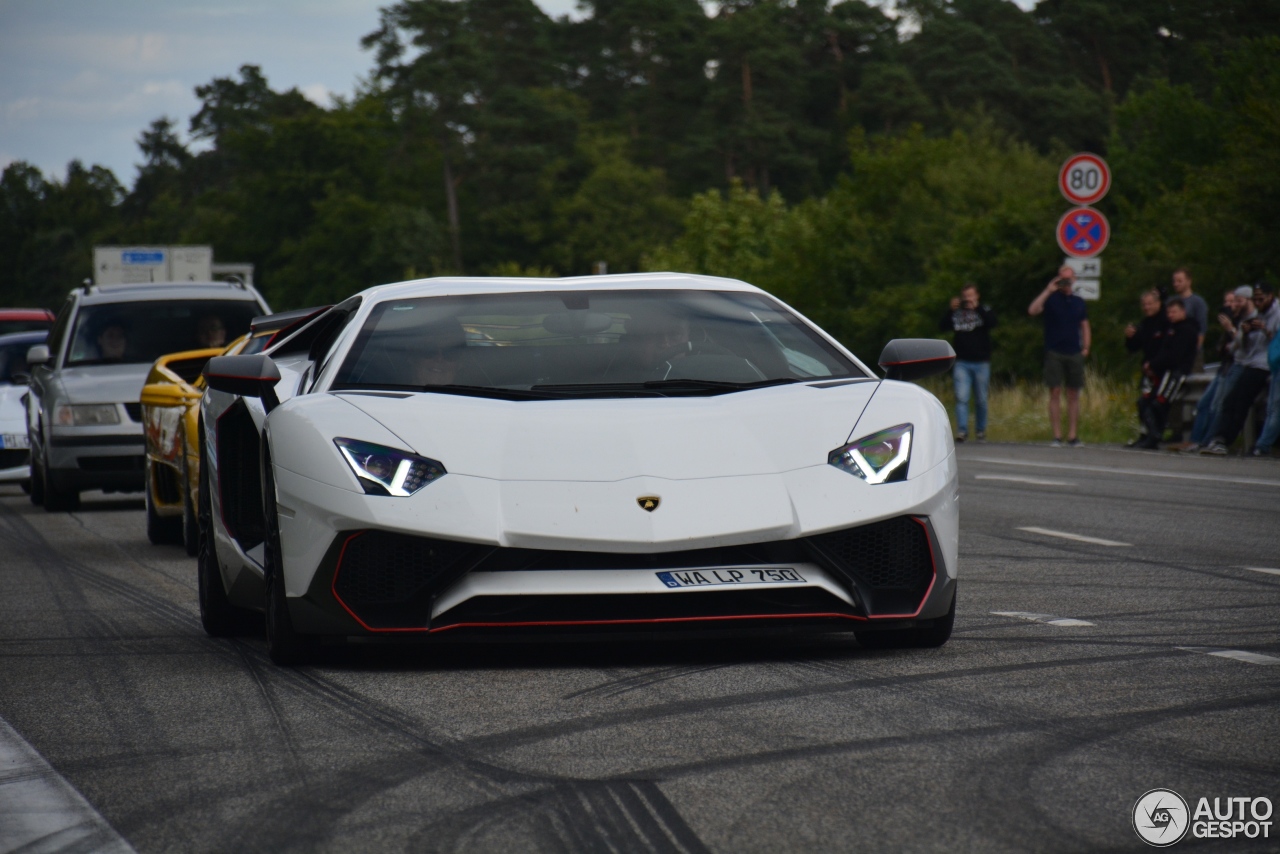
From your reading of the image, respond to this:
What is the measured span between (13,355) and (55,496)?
182 inches

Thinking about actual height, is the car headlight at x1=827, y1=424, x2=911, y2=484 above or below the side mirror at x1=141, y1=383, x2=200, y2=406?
above

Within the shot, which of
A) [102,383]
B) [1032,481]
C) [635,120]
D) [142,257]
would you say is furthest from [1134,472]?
[635,120]

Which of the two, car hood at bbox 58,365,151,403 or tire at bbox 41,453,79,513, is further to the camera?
tire at bbox 41,453,79,513

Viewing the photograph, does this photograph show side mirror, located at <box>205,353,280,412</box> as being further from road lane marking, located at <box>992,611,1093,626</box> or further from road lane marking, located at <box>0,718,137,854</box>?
road lane marking, located at <box>992,611,1093,626</box>

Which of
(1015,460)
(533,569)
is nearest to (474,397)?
(533,569)

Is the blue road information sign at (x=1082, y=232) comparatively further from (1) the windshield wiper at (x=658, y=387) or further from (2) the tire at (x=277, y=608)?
(2) the tire at (x=277, y=608)

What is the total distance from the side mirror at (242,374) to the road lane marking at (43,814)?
2.03 meters

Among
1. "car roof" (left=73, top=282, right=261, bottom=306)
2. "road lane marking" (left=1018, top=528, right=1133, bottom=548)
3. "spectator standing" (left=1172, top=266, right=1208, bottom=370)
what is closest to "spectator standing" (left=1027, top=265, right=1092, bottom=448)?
"spectator standing" (left=1172, top=266, right=1208, bottom=370)

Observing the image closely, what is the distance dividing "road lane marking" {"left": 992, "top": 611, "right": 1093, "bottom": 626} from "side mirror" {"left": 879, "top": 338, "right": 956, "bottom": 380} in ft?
3.48

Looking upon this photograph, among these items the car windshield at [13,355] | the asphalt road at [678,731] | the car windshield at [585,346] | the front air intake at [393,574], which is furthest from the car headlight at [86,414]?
the front air intake at [393,574]

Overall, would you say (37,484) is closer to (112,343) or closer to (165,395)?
(112,343)

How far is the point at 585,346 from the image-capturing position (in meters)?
6.75

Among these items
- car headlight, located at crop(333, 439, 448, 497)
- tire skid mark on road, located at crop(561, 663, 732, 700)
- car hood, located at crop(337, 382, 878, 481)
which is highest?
car hood, located at crop(337, 382, 878, 481)

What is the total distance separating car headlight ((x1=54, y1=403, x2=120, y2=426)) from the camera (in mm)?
15578
